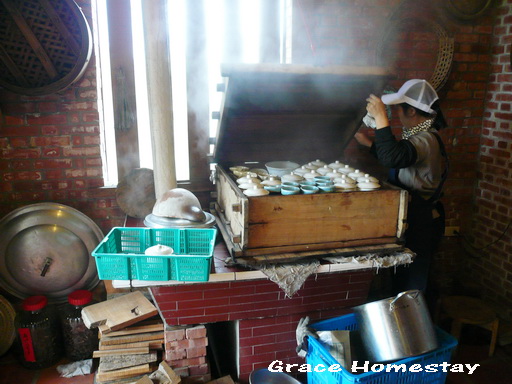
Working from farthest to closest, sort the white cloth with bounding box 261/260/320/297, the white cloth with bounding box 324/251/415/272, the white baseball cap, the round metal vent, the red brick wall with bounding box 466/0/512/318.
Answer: the red brick wall with bounding box 466/0/512/318 → the round metal vent → the white baseball cap → the white cloth with bounding box 324/251/415/272 → the white cloth with bounding box 261/260/320/297

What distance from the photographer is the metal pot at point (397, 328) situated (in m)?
2.60

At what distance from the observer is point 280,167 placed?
3381 millimetres

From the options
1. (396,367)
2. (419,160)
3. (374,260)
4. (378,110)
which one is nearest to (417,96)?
(378,110)

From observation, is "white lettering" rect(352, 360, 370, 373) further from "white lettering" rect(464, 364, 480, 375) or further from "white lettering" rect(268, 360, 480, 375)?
"white lettering" rect(464, 364, 480, 375)

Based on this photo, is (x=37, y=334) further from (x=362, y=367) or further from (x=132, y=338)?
(x=362, y=367)

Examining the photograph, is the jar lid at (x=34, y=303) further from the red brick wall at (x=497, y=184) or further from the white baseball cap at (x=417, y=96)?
the red brick wall at (x=497, y=184)

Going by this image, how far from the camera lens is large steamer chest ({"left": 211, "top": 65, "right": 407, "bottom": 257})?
257 centimetres

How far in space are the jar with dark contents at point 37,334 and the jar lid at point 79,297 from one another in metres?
0.21

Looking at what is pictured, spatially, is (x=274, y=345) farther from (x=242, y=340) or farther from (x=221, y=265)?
(x=221, y=265)

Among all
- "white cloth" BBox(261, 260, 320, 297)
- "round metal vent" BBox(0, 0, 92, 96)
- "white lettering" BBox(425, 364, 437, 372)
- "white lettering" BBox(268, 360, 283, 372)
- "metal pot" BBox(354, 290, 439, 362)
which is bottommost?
Answer: "white lettering" BBox(268, 360, 283, 372)

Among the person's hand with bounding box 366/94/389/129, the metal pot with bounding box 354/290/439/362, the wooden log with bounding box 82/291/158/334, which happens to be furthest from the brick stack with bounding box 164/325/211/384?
the person's hand with bounding box 366/94/389/129

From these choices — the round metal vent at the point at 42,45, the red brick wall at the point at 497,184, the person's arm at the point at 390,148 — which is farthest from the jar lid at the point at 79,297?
the red brick wall at the point at 497,184

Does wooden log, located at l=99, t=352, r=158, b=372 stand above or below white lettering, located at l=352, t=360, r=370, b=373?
below

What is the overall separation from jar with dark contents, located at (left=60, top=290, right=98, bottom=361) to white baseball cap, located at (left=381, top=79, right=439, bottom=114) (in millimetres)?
2769
